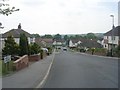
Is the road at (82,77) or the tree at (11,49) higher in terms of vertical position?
the tree at (11,49)

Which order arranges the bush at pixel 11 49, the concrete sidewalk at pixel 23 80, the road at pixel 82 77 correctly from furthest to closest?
the bush at pixel 11 49, the road at pixel 82 77, the concrete sidewalk at pixel 23 80

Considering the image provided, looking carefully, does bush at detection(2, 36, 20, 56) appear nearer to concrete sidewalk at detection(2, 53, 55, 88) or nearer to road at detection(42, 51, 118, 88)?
road at detection(42, 51, 118, 88)

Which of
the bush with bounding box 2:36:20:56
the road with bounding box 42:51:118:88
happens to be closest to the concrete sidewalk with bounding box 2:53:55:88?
the road with bounding box 42:51:118:88

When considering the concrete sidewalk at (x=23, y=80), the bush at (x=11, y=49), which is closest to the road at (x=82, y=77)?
the concrete sidewalk at (x=23, y=80)

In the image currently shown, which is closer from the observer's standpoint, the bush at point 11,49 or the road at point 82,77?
the road at point 82,77

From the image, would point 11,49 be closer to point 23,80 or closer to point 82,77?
point 82,77

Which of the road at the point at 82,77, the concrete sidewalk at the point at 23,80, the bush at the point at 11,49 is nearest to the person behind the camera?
the concrete sidewalk at the point at 23,80

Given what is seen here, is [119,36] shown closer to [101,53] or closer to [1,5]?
[101,53]

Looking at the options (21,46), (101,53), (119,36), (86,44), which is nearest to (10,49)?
(21,46)

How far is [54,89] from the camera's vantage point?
52.2 ft

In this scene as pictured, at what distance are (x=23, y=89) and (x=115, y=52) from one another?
53070mm

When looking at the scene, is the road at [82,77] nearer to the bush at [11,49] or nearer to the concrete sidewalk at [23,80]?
the concrete sidewalk at [23,80]

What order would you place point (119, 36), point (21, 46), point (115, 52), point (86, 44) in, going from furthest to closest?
point (86, 44) → point (119, 36) → point (115, 52) → point (21, 46)

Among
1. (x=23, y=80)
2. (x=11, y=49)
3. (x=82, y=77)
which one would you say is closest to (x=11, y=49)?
(x=11, y=49)
